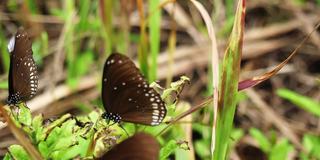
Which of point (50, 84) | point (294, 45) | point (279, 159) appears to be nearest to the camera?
point (279, 159)

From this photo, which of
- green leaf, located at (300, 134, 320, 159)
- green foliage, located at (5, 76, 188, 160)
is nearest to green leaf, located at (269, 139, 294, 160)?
green leaf, located at (300, 134, 320, 159)

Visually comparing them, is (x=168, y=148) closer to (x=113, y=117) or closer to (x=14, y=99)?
(x=113, y=117)

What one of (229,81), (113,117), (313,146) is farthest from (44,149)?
(313,146)

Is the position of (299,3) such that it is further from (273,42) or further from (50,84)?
(50,84)

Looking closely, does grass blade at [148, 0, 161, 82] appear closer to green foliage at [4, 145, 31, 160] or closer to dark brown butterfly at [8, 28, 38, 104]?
dark brown butterfly at [8, 28, 38, 104]

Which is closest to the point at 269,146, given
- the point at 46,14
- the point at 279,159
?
the point at 279,159

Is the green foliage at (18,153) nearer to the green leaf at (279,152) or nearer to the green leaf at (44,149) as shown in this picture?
the green leaf at (44,149)
